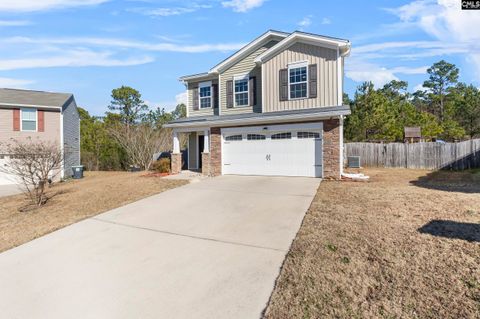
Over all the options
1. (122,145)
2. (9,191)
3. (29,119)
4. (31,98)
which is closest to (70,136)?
(29,119)

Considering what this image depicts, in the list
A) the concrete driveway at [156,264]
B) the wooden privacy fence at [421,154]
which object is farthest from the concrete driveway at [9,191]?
the wooden privacy fence at [421,154]

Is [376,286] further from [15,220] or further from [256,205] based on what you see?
[15,220]

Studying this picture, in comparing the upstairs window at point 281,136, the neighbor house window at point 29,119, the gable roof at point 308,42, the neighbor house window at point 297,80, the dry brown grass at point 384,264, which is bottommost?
the dry brown grass at point 384,264

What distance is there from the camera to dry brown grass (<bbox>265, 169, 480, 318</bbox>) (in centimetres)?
281

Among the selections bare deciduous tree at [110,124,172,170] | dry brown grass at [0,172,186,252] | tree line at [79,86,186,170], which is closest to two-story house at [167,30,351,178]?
dry brown grass at [0,172,186,252]

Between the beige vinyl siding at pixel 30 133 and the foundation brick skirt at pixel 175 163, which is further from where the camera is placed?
the beige vinyl siding at pixel 30 133

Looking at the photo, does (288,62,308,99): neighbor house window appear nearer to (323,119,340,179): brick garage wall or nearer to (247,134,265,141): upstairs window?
(323,119,340,179): brick garage wall

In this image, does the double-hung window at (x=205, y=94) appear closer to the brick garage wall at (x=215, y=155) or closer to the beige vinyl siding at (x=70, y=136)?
the brick garage wall at (x=215, y=155)

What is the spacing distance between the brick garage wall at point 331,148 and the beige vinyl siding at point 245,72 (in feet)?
13.1

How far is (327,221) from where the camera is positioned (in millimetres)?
5668

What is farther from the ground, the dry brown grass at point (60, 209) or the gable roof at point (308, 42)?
the gable roof at point (308, 42)

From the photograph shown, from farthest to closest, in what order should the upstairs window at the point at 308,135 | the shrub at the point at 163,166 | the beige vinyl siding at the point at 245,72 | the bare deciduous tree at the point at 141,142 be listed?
the bare deciduous tree at the point at 141,142 < the shrub at the point at 163,166 < the beige vinyl siding at the point at 245,72 < the upstairs window at the point at 308,135

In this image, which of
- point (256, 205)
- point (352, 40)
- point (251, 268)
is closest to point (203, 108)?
point (352, 40)

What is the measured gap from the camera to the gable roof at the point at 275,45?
1177cm
